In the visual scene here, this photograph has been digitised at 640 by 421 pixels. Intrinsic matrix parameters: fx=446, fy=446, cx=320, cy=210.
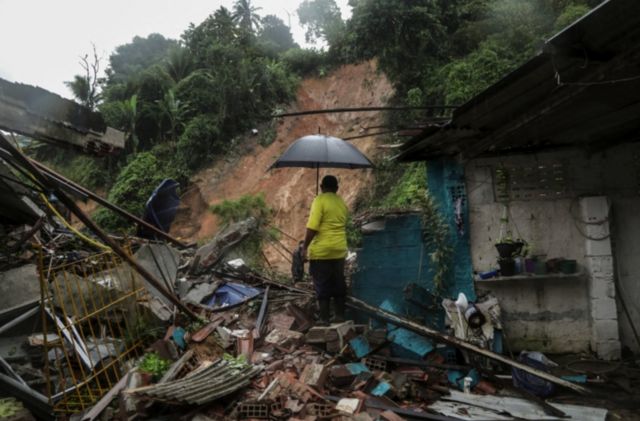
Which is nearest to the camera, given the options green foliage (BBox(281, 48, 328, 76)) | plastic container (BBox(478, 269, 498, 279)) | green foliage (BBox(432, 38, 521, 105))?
plastic container (BBox(478, 269, 498, 279))

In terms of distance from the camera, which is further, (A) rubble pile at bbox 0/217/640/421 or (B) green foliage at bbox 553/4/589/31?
(B) green foliage at bbox 553/4/589/31

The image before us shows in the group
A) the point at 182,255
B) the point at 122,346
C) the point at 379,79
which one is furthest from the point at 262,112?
the point at 122,346

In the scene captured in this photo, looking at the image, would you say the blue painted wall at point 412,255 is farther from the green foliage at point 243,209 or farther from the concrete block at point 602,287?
the green foliage at point 243,209

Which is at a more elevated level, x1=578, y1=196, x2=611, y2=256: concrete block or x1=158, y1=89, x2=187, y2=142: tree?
x1=158, y1=89, x2=187, y2=142: tree

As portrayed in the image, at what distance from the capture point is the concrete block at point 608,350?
225 inches

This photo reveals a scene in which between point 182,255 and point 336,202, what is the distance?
4.95 metres

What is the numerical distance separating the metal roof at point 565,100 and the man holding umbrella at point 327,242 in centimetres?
129

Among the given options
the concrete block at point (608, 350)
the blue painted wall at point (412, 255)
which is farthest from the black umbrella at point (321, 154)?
the concrete block at point (608, 350)

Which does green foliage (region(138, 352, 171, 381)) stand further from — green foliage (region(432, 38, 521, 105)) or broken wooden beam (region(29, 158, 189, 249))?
green foliage (region(432, 38, 521, 105))

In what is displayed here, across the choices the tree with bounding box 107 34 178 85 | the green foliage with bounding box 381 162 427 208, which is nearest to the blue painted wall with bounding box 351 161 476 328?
the green foliage with bounding box 381 162 427 208

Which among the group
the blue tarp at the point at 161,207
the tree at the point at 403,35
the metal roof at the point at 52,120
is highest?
the tree at the point at 403,35

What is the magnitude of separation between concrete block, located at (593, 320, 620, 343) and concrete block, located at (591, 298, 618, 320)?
5cm

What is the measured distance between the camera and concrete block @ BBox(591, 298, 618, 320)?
19.0ft

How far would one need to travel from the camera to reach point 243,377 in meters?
4.51
